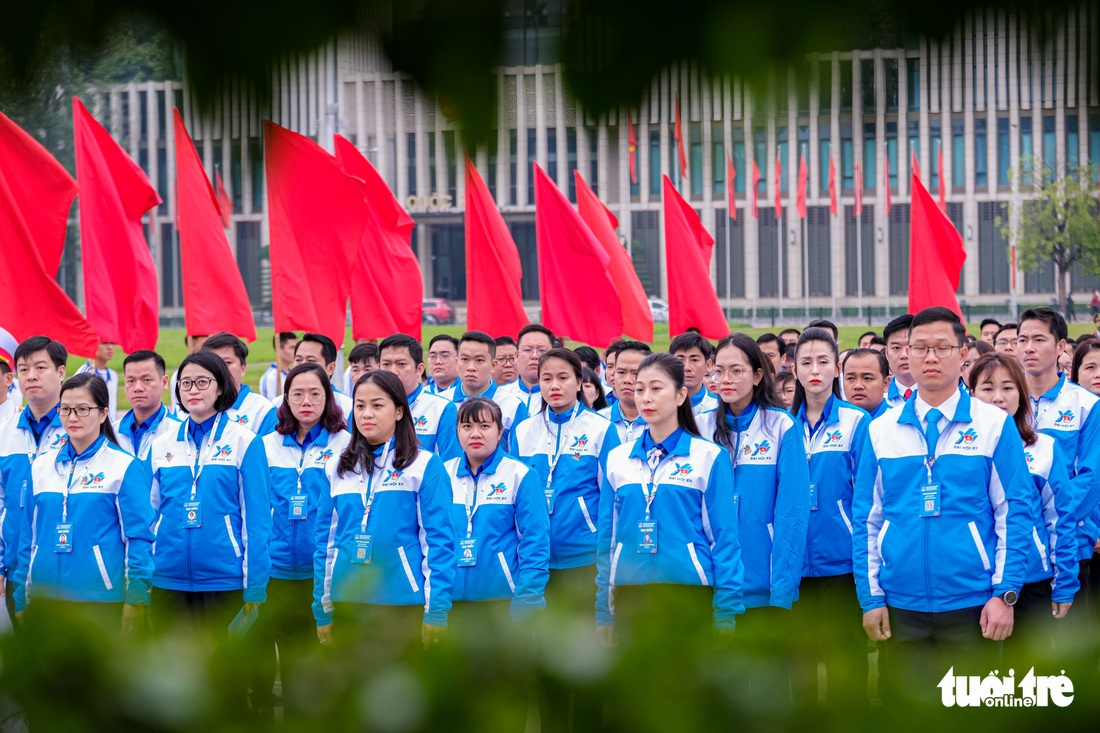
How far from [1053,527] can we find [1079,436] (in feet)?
3.43

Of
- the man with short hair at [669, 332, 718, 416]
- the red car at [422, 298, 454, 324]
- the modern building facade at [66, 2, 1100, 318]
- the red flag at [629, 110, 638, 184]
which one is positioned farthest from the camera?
the red car at [422, 298, 454, 324]

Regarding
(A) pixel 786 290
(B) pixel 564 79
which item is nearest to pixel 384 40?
(B) pixel 564 79

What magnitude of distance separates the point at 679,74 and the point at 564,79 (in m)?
0.13

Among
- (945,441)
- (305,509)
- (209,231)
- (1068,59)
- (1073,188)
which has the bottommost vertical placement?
(305,509)

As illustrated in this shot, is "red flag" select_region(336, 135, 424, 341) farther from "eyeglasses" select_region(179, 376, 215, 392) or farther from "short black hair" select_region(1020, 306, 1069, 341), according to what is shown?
"short black hair" select_region(1020, 306, 1069, 341)

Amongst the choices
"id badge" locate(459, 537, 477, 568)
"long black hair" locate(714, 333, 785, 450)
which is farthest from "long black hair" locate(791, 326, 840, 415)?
"id badge" locate(459, 537, 477, 568)

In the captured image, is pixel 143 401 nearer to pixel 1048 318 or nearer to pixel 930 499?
pixel 930 499

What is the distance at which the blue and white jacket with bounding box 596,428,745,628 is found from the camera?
14.9 feet

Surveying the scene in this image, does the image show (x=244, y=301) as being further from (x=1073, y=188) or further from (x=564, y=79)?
(x=1073, y=188)

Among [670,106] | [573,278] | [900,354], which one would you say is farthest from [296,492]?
[670,106]

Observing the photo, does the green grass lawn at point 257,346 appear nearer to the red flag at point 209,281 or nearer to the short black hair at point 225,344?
the red flag at point 209,281

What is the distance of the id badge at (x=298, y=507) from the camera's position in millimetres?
5855

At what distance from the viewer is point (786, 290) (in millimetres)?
41625

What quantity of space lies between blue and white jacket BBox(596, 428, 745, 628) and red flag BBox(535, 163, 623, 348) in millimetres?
5021
